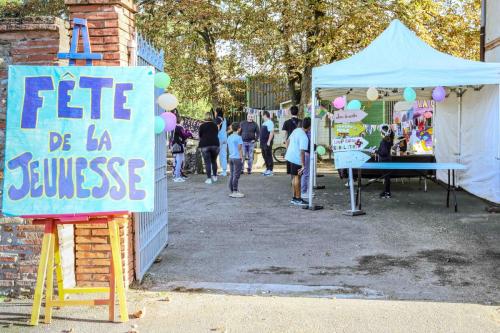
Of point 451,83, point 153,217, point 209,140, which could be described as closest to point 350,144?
point 451,83

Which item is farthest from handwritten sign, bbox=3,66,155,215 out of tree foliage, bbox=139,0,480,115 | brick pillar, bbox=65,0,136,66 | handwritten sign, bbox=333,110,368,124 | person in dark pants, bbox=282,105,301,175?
tree foliage, bbox=139,0,480,115

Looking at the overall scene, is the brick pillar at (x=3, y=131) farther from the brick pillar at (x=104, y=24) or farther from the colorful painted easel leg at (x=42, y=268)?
the colorful painted easel leg at (x=42, y=268)

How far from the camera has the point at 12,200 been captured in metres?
4.66

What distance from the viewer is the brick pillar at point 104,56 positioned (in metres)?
5.54

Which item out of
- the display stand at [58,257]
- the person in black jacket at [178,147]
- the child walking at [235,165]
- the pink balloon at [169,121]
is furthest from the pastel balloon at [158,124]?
the person in black jacket at [178,147]

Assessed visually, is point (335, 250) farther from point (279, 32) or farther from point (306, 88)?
point (279, 32)

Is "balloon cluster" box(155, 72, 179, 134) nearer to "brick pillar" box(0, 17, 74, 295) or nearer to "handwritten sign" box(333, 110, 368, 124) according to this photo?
"brick pillar" box(0, 17, 74, 295)

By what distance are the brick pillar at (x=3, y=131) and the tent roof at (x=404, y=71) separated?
6.15 meters

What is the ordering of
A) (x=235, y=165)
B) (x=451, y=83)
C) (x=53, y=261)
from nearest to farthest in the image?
(x=53, y=261)
(x=451, y=83)
(x=235, y=165)

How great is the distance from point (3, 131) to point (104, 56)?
123cm

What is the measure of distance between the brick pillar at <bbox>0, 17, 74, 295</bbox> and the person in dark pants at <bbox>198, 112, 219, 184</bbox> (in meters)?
9.00

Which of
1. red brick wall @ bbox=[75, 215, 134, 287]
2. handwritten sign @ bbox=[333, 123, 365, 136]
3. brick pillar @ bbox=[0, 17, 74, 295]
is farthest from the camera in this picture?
handwritten sign @ bbox=[333, 123, 365, 136]

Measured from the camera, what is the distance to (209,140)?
48.3 ft

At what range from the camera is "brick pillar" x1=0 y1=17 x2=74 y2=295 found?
531cm
